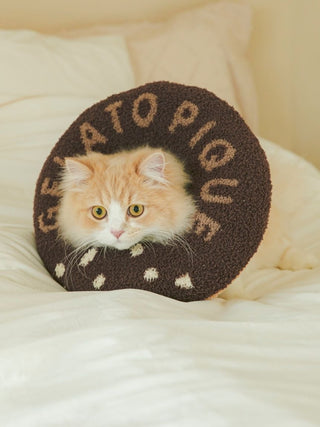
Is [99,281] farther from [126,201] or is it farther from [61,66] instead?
[61,66]

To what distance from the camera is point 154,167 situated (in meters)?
1.55

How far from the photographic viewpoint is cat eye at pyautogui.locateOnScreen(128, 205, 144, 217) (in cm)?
155

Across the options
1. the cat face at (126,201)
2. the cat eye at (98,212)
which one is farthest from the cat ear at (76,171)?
the cat eye at (98,212)

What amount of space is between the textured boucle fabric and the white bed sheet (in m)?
0.10

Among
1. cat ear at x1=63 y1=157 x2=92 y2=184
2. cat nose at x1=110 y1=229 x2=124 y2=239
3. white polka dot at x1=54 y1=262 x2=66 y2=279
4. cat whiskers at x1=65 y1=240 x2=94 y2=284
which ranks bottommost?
white polka dot at x1=54 y1=262 x2=66 y2=279

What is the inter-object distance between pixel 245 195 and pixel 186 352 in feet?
1.95

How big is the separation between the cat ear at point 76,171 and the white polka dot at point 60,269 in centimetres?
28

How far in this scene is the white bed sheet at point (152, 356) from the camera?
90cm

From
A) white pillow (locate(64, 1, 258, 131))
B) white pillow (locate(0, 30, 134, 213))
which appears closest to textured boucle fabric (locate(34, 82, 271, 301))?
white pillow (locate(0, 30, 134, 213))

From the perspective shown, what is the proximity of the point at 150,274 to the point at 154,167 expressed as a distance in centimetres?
33

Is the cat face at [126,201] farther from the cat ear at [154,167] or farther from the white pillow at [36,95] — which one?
the white pillow at [36,95]

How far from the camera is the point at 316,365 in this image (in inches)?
42.5

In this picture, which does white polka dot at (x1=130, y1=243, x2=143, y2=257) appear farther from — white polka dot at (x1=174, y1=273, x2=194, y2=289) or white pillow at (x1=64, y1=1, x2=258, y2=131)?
white pillow at (x1=64, y1=1, x2=258, y2=131)

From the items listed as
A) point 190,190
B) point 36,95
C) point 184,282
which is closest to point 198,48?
point 36,95
